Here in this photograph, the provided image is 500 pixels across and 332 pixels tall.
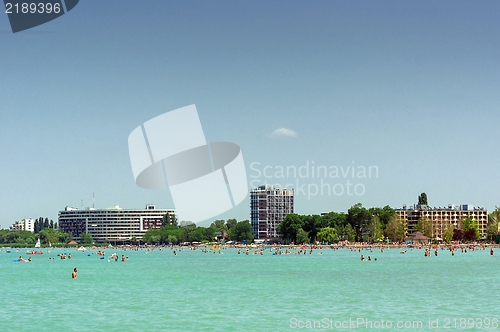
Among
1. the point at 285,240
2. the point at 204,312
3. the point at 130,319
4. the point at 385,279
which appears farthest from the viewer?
the point at 285,240

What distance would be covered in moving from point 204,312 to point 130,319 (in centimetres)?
428

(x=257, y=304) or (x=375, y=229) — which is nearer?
(x=257, y=304)


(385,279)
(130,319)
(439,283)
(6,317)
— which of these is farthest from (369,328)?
(385,279)

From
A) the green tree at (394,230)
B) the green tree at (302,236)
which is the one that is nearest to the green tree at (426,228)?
the green tree at (394,230)

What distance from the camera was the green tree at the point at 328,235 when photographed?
6890 inches

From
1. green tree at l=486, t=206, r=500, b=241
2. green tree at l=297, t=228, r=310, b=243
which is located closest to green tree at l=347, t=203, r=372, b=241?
green tree at l=297, t=228, r=310, b=243

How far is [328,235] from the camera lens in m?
175

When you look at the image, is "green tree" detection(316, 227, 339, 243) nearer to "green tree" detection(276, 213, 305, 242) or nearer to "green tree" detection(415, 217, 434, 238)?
"green tree" detection(276, 213, 305, 242)

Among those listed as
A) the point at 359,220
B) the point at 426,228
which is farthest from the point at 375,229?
the point at 426,228

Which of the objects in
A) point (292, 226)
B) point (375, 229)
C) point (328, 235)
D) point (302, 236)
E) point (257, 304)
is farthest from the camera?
point (292, 226)

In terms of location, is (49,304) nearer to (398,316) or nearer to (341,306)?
(341,306)

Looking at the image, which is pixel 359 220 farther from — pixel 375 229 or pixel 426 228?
pixel 426 228

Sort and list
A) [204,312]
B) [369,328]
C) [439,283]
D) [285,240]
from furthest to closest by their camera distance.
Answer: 1. [285,240]
2. [439,283]
3. [204,312]
4. [369,328]

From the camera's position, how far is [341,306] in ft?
122
